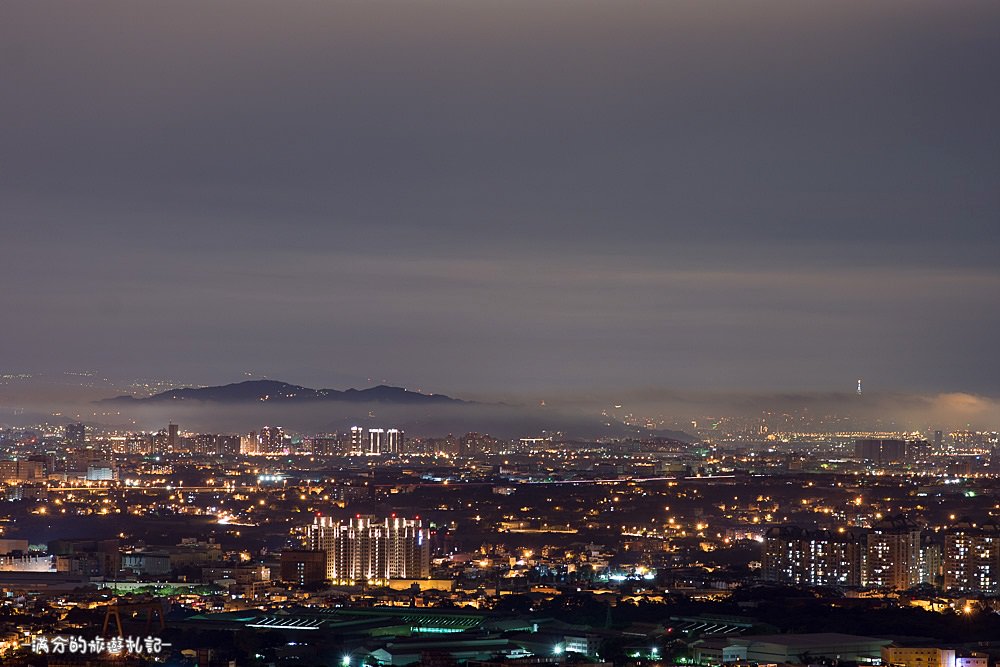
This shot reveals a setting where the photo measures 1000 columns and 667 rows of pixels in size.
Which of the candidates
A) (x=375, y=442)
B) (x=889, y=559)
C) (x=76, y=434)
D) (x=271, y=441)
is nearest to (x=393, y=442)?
(x=375, y=442)

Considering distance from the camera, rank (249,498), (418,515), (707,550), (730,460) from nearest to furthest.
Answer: (707,550) < (418,515) < (249,498) < (730,460)

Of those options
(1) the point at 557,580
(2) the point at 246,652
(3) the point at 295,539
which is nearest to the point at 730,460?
(3) the point at 295,539

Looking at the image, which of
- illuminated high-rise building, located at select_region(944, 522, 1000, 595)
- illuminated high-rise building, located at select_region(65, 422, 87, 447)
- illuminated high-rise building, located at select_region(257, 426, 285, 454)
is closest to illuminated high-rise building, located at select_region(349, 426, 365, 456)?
illuminated high-rise building, located at select_region(257, 426, 285, 454)

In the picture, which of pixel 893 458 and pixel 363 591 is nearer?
pixel 363 591

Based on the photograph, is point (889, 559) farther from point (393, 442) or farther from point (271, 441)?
point (393, 442)

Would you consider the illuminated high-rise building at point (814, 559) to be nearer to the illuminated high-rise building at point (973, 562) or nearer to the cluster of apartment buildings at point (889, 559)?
the cluster of apartment buildings at point (889, 559)

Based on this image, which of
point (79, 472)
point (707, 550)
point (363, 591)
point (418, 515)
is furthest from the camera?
point (79, 472)

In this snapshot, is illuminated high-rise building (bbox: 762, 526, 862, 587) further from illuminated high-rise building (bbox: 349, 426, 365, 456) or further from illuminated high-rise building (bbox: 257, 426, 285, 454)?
illuminated high-rise building (bbox: 349, 426, 365, 456)

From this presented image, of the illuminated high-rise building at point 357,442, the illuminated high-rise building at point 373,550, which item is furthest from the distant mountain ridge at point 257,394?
the illuminated high-rise building at point 373,550

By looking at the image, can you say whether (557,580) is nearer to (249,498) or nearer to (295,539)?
(295,539)
